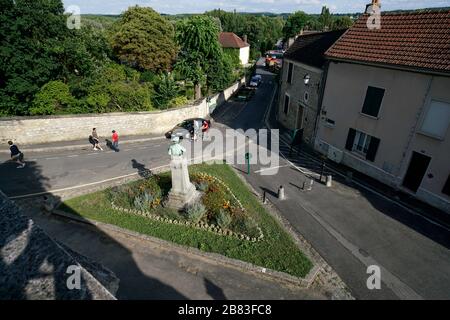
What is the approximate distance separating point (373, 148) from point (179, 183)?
11474mm

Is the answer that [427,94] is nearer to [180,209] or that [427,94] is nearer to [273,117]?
[180,209]

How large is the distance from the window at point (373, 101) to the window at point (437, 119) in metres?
2.54

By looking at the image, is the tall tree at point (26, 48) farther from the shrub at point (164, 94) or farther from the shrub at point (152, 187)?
the shrub at point (152, 187)

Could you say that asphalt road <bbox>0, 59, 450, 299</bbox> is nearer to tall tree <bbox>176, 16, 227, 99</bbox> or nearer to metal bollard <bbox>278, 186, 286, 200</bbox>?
metal bollard <bbox>278, 186, 286, 200</bbox>

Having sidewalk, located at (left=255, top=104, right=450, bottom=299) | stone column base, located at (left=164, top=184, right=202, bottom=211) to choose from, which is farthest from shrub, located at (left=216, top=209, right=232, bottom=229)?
sidewalk, located at (left=255, top=104, right=450, bottom=299)

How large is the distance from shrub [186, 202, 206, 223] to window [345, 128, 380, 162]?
35.1 ft

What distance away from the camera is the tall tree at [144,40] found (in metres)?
33.3

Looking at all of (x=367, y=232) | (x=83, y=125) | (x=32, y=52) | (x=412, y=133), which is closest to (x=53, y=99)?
(x=83, y=125)

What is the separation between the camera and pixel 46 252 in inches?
225

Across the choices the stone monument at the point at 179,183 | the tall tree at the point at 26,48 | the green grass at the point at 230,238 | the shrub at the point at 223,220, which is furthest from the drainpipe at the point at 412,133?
the tall tree at the point at 26,48

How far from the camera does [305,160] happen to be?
749 inches
